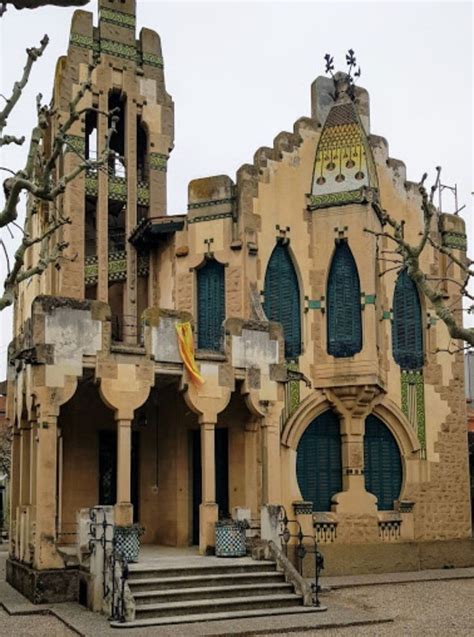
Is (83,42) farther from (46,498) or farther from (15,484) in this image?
(46,498)

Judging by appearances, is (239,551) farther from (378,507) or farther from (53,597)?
(378,507)

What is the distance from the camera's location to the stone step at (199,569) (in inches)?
672

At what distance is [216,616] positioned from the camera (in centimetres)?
1588

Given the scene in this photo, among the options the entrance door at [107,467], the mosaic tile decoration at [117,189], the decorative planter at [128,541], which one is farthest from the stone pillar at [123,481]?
the mosaic tile decoration at [117,189]

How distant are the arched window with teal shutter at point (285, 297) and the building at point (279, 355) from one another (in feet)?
0.12

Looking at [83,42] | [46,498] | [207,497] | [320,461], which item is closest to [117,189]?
[83,42]

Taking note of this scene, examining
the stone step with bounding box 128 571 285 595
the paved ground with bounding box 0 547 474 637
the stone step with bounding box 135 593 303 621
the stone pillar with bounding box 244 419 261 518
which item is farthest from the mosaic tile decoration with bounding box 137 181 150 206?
the stone step with bounding box 135 593 303 621

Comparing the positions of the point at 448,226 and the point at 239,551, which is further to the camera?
the point at 448,226

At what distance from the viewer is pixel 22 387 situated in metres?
20.3

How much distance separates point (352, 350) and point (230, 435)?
3820 millimetres

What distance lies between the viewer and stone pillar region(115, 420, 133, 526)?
18422mm

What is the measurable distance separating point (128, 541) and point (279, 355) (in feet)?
17.9

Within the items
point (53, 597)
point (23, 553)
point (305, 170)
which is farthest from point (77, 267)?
point (53, 597)

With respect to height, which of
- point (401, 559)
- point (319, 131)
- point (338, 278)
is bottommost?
point (401, 559)
